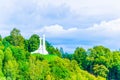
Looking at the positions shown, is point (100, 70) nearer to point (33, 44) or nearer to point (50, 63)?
point (50, 63)

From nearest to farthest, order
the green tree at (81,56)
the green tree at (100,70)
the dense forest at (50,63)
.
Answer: the dense forest at (50,63)
the green tree at (100,70)
the green tree at (81,56)

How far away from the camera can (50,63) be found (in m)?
84.0

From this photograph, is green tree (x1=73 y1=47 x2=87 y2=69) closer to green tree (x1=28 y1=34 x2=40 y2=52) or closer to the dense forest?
the dense forest

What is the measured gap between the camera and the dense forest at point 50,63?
75.9 m

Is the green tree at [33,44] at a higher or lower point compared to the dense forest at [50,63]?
higher

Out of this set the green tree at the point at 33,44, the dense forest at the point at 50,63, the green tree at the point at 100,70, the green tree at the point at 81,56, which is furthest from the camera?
the green tree at the point at 33,44

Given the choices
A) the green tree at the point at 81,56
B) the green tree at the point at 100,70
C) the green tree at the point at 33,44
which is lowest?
the green tree at the point at 100,70

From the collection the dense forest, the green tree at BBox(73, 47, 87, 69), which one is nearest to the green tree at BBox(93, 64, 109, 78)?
the dense forest

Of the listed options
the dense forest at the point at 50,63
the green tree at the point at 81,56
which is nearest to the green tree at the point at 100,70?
the dense forest at the point at 50,63

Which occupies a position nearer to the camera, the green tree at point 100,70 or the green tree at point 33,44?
the green tree at point 100,70

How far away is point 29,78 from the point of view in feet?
249

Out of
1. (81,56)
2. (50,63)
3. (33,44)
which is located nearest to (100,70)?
(81,56)

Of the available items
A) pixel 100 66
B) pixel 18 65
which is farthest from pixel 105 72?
pixel 18 65

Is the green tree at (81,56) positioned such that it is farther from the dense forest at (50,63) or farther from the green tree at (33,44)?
the green tree at (33,44)
